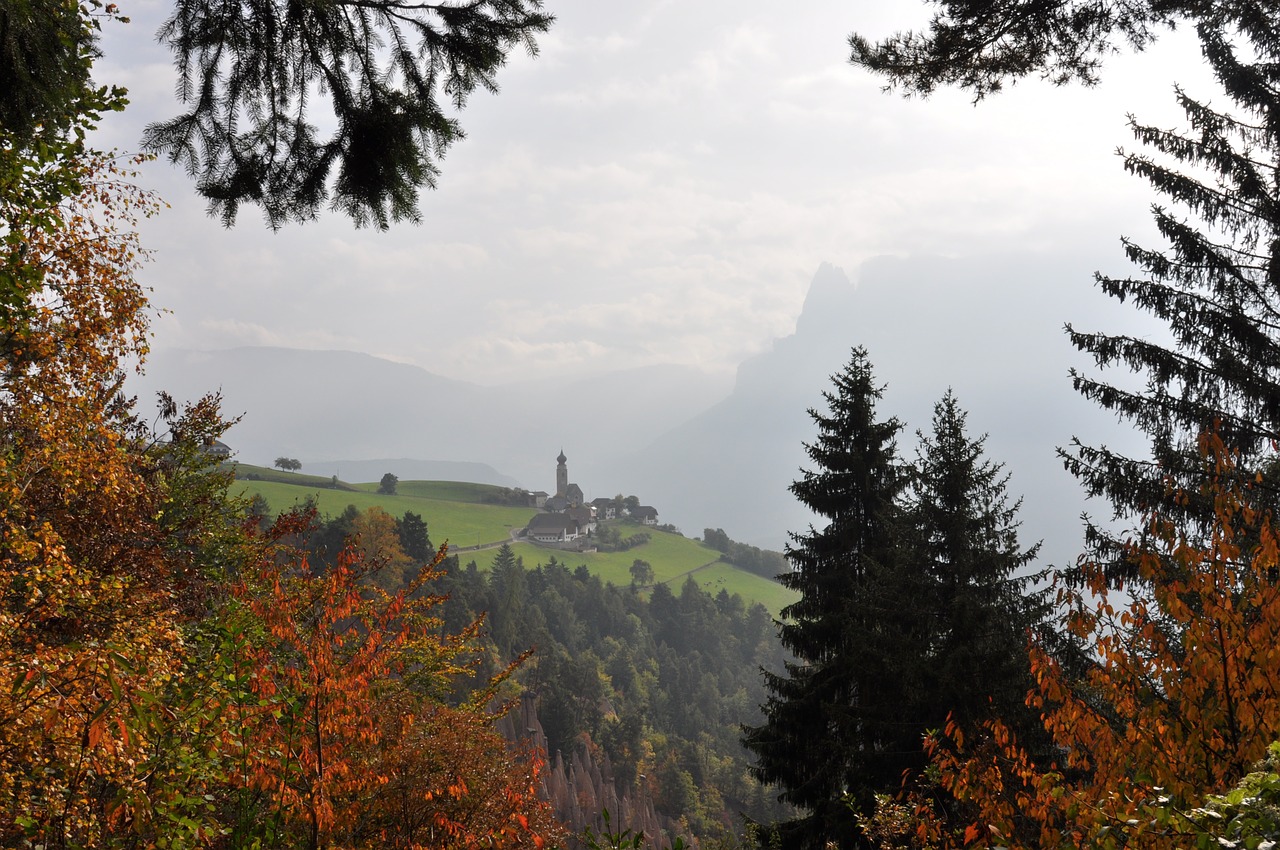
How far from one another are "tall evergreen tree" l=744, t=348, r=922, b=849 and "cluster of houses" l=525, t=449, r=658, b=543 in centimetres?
9732

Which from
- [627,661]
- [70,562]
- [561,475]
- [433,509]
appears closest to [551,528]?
[433,509]

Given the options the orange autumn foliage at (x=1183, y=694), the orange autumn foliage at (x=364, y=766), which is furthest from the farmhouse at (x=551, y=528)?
the orange autumn foliage at (x=1183, y=694)

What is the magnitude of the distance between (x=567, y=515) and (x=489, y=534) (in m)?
17.5

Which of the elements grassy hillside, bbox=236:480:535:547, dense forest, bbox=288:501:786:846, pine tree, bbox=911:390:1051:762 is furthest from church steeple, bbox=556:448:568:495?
pine tree, bbox=911:390:1051:762

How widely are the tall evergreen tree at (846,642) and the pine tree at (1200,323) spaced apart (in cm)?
385

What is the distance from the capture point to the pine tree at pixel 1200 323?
9.91m

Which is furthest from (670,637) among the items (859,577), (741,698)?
(859,577)

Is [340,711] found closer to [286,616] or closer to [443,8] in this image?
[286,616]

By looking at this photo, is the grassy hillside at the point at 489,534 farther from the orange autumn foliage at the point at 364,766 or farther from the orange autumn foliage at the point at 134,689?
the orange autumn foliage at the point at 364,766

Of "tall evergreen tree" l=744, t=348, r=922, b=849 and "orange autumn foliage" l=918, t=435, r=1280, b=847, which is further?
"tall evergreen tree" l=744, t=348, r=922, b=849

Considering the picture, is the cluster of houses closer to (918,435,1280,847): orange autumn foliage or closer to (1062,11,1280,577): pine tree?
(1062,11,1280,577): pine tree

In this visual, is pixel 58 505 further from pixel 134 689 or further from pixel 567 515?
pixel 567 515

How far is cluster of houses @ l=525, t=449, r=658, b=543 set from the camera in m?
113

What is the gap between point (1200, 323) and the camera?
1041cm
